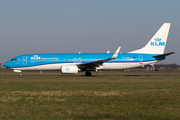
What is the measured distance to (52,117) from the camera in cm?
837

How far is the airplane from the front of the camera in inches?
1449

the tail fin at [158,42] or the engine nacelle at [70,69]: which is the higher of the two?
the tail fin at [158,42]

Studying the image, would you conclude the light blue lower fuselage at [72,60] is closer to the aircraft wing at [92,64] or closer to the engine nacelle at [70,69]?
the aircraft wing at [92,64]

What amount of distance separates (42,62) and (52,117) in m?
29.5

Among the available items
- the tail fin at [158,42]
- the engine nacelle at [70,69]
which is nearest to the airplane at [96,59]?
the tail fin at [158,42]

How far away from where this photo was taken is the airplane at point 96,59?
121 feet

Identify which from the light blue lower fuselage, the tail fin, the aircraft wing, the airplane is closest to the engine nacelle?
the aircraft wing

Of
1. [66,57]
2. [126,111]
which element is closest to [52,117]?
[126,111]

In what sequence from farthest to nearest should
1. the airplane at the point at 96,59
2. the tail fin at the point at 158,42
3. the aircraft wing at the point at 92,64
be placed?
the tail fin at the point at 158,42 → the airplane at the point at 96,59 → the aircraft wing at the point at 92,64

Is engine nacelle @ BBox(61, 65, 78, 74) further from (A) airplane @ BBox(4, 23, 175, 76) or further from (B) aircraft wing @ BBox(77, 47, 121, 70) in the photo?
(A) airplane @ BBox(4, 23, 175, 76)

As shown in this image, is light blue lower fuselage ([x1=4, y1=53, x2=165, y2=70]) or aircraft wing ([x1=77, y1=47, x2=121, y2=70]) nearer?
aircraft wing ([x1=77, y1=47, x2=121, y2=70])

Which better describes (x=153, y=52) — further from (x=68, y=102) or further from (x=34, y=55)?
(x=68, y=102)

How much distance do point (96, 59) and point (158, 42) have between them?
33.8ft

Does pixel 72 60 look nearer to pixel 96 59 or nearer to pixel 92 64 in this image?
pixel 92 64
